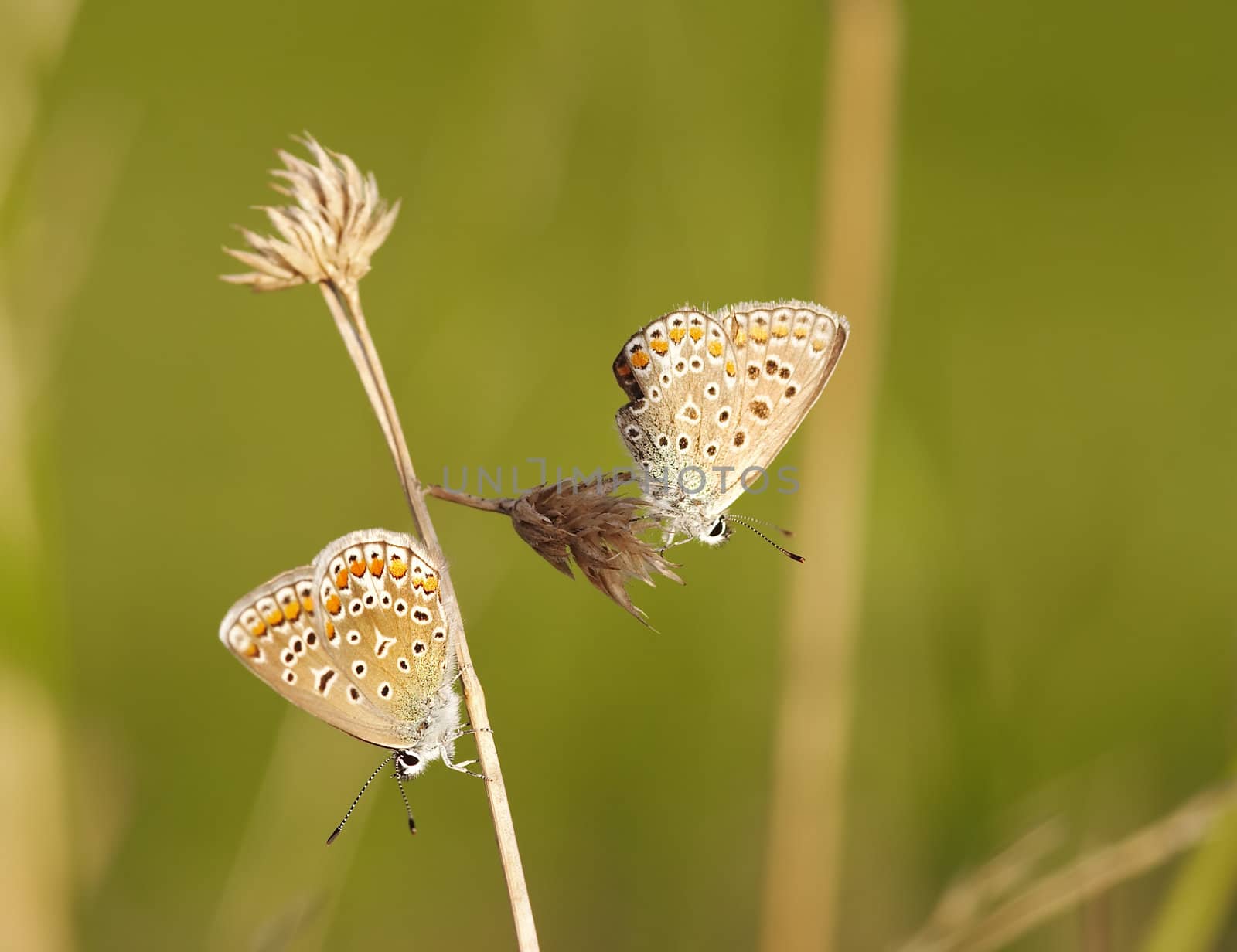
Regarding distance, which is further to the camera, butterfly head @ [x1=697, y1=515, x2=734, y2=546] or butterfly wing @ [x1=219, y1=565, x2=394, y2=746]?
butterfly head @ [x1=697, y1=515, x2=734, y2=546]

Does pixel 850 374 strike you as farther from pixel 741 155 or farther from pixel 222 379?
pixel 222 379

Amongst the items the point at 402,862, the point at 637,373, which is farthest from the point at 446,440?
the point at 637,373

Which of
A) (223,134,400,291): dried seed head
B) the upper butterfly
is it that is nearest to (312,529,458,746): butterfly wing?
(223,134,400,291): dried seed head

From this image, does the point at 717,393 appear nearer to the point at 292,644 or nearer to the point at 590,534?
the point at 590,534

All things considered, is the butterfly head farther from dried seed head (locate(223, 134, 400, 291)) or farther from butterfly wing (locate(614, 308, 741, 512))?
dried seed head (locate(223, 134, 400, 291))

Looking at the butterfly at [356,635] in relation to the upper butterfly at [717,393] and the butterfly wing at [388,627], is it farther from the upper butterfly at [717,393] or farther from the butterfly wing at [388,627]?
the upper butterfly at [717,393]

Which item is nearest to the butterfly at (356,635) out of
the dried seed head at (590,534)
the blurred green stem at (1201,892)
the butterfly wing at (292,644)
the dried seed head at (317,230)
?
the butterfly wing at (292,644)
